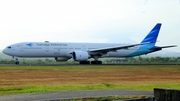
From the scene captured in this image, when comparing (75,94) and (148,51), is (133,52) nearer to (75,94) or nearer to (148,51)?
(148,51)

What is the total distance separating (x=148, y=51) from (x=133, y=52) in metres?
2.92

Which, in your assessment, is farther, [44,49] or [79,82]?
[44,49]

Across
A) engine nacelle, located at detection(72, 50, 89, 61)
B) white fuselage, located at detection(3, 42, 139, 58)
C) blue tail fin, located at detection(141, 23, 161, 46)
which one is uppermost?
blue tail fin, located at detection(141, 23, 161, 46)

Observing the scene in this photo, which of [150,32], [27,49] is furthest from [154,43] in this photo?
[27,49]

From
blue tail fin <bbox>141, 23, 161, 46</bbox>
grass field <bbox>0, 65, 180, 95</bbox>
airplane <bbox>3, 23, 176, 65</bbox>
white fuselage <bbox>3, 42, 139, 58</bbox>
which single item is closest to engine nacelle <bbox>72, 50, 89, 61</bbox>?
airplane <bbox>3, 23, 176, 65</bbox>

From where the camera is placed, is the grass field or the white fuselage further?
the white fuselage

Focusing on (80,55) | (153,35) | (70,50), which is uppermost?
(153,35)

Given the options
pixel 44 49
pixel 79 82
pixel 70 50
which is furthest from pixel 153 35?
pixel 79 82

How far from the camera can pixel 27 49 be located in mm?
54781

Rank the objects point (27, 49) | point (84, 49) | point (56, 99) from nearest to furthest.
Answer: point (56, 99), point (27, 49), point (84, 49)

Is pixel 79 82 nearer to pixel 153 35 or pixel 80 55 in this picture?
pixel 80 55

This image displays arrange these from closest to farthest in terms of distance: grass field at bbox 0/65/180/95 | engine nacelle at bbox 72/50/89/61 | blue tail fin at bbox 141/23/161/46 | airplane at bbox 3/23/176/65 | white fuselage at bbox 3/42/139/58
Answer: grass field at bbox 0/65/180/95
white fuselage at bbox 3/42/139/58
airplane at bbox 3/23/176/65
engine nacelle at bbox 72/50/89/61
blue tail fin at bbox 141/23/161/46

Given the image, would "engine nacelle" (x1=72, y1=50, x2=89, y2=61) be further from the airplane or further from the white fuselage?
the white fuselage

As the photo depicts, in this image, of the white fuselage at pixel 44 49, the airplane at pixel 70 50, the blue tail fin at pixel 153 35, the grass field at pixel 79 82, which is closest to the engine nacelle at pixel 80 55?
the airplane at pixel 70 50
